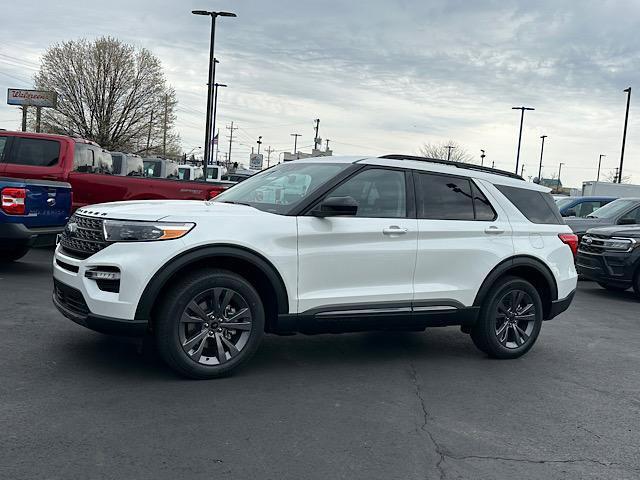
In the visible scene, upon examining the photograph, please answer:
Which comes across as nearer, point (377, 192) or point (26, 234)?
point (377, 192)

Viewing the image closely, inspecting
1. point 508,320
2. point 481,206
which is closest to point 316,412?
point 508,320

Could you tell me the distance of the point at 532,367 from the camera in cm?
609

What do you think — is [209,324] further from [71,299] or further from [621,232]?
[621,232]

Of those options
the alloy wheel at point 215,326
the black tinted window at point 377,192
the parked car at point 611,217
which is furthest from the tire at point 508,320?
the parked car at point 611,217

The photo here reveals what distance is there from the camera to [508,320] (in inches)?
245

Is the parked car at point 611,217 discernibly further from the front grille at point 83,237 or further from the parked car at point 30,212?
the front grille at point 83,237

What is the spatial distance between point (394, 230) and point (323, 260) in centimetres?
72

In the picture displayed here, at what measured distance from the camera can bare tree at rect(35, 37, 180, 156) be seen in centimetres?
4559

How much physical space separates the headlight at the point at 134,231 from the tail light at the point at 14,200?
172 inches

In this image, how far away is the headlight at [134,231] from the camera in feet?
15.2

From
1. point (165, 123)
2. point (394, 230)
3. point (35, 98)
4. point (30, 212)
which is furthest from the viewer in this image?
point (165, 123)

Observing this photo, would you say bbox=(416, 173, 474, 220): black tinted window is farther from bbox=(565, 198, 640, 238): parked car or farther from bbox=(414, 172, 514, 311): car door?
bbox=(565, 198, 640, 238): parked car

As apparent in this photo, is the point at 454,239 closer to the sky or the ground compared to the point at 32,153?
closer to the ground

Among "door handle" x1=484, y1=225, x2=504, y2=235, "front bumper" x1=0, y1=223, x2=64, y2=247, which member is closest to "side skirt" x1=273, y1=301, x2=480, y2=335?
"door handle" x1=484, y1=225, x2=504, y2=235
